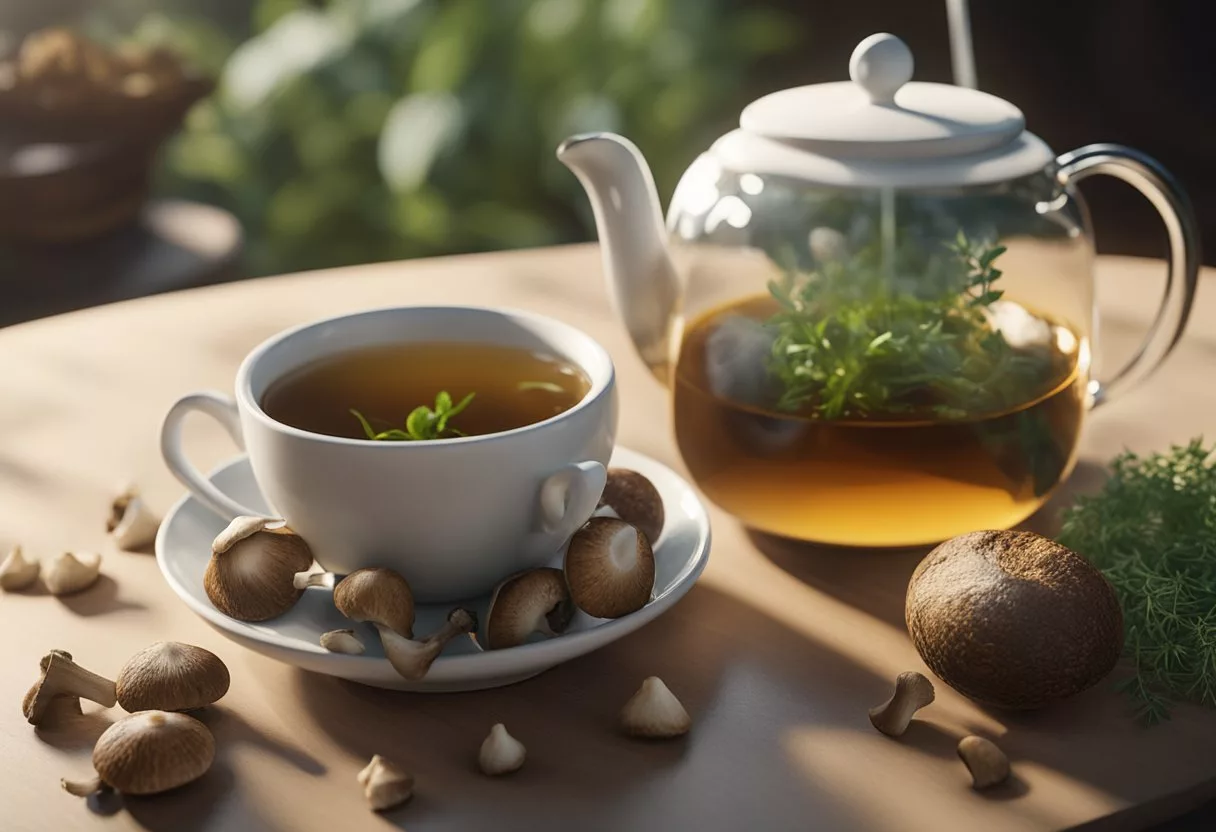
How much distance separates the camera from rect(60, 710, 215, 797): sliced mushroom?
1.90 ft

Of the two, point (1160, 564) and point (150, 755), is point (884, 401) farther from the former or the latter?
point (150, 755)

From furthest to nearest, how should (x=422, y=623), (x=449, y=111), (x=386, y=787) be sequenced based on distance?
1. (x=449, y=111)
2. (x=422, y=623)
3. (x=386, y=787)

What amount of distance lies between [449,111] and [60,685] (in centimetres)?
255

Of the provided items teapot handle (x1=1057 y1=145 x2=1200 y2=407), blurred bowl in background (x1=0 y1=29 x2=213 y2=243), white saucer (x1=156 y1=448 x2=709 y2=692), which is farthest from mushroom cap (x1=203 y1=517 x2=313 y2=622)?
blurred bowl in background (x1=0 y1=29 x2=213 y2=243)

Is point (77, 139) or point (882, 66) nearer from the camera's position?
point (882, 66)

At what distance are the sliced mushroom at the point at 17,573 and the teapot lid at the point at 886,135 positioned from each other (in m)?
0.48

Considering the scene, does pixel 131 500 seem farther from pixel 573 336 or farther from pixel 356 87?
pixel 356 87

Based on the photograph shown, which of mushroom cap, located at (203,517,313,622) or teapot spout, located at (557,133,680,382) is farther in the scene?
teapot spout, located at (557,133,680,382)

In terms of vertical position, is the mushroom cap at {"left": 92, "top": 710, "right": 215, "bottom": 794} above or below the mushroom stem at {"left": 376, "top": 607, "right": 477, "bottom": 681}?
below

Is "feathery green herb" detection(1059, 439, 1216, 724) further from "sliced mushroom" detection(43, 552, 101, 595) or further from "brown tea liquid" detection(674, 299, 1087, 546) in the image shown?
"sliced mushroom" detection(43, 552, 101, 595)

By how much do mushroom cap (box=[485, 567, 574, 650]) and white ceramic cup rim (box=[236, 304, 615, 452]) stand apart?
0.24 feet

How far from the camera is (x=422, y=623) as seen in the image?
69 centimetres

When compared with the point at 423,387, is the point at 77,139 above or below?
below

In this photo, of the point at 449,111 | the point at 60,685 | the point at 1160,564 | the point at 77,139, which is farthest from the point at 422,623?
the point at 449,111
